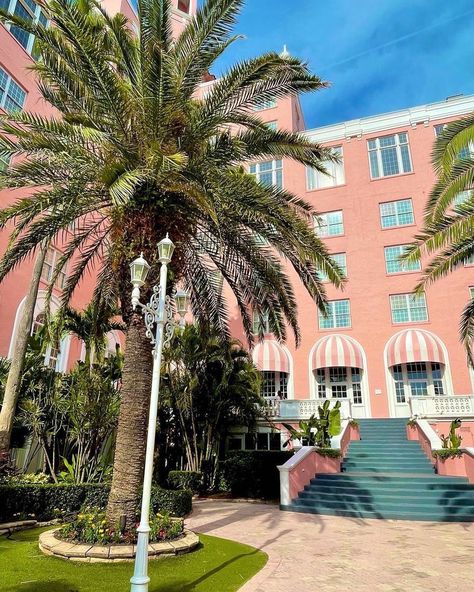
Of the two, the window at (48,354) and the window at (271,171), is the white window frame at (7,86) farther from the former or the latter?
the window at (271,171)

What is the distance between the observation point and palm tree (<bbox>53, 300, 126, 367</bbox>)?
12914mm

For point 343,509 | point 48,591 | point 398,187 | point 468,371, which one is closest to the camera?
point 48,591

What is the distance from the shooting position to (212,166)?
909 centimetres

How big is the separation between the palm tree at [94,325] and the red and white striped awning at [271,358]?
38.3ft

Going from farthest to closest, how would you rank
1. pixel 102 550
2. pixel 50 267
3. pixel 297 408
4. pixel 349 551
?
pixel 50 267, pixel 297 408, pixel 349 551, pixel 102 550

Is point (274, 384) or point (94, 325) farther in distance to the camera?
point (274, 384)

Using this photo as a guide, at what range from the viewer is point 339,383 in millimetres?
25984

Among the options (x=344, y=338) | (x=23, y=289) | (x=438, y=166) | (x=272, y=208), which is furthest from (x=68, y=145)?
(x=344, y=338)

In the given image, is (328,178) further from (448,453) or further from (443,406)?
(448,453)

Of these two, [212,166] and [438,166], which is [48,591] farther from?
[438,166]

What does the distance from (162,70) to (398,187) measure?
23.8 meters

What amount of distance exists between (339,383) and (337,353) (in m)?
2.10

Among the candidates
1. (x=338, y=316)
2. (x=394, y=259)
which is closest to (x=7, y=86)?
(x=338, y=316)

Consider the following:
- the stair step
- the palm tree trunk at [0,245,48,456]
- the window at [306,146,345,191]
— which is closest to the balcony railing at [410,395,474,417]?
the stair step
